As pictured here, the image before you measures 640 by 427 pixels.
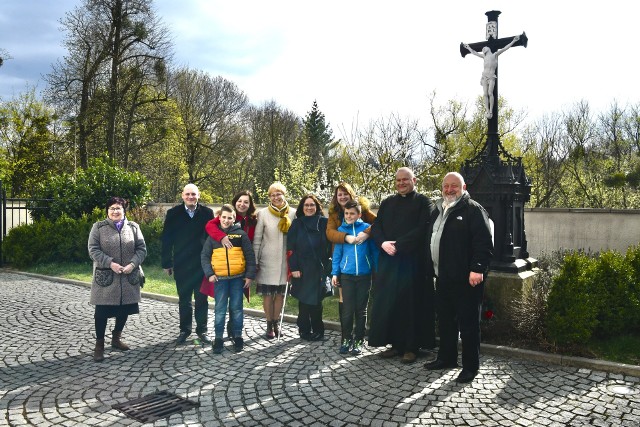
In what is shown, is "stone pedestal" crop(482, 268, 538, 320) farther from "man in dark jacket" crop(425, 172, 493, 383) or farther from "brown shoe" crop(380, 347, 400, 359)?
"brown shoe" crop(380, 347, 400, 359)

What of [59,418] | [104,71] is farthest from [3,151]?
[59,418]

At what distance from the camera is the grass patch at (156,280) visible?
8055 mm

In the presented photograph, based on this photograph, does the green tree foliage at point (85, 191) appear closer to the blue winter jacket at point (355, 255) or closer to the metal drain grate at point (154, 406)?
the blue winter jacket at point (355, 255)

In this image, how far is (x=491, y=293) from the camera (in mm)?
6629

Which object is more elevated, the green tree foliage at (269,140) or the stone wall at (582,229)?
the green tree foliage at (269,140)

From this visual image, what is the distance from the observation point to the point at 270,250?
6.46 m

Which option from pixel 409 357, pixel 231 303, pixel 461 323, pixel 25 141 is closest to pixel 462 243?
pixel 461 323

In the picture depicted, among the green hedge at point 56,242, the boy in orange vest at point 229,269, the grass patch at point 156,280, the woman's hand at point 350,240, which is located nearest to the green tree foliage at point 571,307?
the woman's hand at point 350,240

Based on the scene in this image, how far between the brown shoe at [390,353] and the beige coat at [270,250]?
1588 millimetres

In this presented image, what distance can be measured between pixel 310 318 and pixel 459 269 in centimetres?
230

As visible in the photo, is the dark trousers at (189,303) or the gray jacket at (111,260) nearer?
the gray jacket at (111,260)

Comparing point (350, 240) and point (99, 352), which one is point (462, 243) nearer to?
point (350, 240)

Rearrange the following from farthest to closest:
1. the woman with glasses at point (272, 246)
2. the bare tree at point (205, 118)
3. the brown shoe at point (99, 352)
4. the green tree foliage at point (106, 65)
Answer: the bare tree at point (205, 118) → the green tree foliage at point (106, 65) → the woman with glasses at point (272, 246) → the brown shoe at point (99, 352)

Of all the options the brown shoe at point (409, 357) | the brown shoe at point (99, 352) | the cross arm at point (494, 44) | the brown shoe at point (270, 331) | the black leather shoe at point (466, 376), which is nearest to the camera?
the black leather shoe at point (466, 376)
